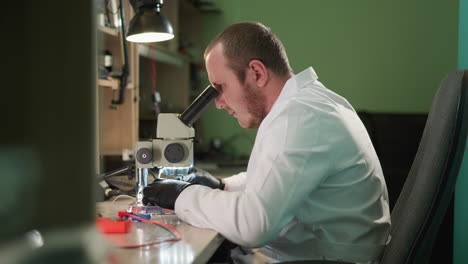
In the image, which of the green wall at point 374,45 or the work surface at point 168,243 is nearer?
the work surface at point 168,243

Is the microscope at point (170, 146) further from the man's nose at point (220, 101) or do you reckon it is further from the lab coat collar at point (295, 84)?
the lab coat collar at point (295, 84)

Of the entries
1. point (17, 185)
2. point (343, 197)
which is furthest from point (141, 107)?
point (17, 185)

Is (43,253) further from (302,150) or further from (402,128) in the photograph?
(402,128)

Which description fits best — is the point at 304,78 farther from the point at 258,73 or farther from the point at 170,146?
the point at 170,146

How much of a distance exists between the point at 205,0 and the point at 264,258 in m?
2.74

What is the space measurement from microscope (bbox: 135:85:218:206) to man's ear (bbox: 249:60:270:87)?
0.65 feet

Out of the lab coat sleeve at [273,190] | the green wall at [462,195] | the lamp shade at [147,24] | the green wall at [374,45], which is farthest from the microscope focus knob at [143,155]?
the green wall at [374,45]

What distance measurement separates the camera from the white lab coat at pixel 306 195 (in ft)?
3.18

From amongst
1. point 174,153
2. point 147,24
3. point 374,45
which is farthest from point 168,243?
point 374,45

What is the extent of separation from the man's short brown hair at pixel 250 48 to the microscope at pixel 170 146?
19cm

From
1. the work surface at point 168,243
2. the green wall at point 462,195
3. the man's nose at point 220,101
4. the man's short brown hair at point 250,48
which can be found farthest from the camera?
the green wall at point 462,195

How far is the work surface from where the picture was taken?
0.80 metres

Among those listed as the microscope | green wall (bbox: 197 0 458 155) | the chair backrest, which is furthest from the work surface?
green wall (bbox: 197 0 458 155)

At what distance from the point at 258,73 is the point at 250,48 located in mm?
85
